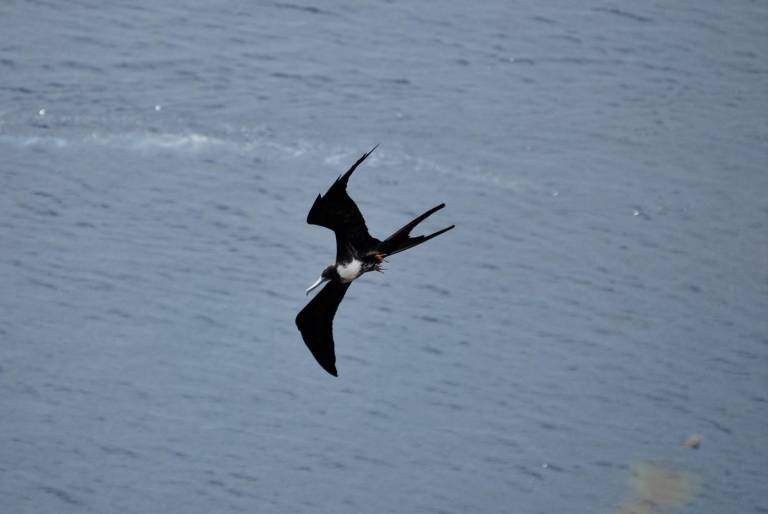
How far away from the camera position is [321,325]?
418 inches

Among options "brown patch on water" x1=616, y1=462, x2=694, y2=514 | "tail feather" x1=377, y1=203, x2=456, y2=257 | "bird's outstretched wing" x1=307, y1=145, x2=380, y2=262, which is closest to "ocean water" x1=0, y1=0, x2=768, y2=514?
"brown patch on water" x1=616, y1=462, x2=694, y2=514

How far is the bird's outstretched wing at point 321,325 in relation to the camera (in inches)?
415

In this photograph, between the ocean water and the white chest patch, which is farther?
the ocean water

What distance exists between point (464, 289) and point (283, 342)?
210 cm

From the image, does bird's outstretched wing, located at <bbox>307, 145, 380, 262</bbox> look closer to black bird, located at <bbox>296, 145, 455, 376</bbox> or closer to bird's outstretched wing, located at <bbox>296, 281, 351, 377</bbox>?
black bird, located at <bbox>296, 145, 455, 376</bbox>

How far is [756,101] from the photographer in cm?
1831

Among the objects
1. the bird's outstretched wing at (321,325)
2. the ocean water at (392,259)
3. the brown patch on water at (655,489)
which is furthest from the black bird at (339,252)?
the brown patch on water at (655,489)

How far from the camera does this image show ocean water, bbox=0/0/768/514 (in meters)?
13.9

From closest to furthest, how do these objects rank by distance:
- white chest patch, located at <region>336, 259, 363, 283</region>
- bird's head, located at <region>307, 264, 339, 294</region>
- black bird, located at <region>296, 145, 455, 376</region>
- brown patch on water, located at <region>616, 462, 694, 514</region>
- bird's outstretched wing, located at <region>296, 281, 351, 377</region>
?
black bird, located at <region>296, 145, 455, 376</region> < white chest patch, located at <region>336, 259, 363, 283</region> < bird's head, located at <region>307, 264, 339, 294</region> < bird's outstretched wing, located at <region>296, 281, 351, 377</region> < brown patch on water, located at <region>616, 462, 694, 514</region>

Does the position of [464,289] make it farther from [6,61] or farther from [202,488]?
[6,61]

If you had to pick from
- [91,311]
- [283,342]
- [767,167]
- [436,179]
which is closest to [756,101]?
[767,167]

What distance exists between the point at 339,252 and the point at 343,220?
401 millimetres

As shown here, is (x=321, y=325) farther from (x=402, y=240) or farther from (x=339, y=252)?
(x=402, y=240)

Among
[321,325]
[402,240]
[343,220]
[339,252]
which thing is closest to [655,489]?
[321,325]
